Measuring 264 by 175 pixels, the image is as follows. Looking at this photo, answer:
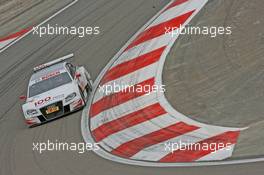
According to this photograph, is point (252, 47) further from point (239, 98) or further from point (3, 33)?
point (3, 33)

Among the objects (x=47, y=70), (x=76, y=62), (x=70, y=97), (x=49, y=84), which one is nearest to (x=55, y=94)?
(x=70, y=97)

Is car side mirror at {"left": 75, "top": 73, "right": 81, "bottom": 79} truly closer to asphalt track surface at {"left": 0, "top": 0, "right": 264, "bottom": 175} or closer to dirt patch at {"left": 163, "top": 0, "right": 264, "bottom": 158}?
asphalt track surface at {"left": 0, "top": 0, "right": 264, "bottom": 175}

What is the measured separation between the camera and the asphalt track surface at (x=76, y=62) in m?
13.5

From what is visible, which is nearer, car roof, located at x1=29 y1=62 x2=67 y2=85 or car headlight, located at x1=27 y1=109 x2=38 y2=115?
car headlight, located at x1=27 y1=109 x2=38 y2=115

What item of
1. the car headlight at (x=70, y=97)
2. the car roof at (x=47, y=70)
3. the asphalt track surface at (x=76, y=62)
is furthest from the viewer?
the car roof at (x=47, y=70)

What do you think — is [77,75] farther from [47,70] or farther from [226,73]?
[226,73]

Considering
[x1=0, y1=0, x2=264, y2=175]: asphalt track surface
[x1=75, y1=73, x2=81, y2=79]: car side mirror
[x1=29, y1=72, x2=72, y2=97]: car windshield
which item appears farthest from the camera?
[x1=75, y1=73, x2=81, y2=79]: car side mirror

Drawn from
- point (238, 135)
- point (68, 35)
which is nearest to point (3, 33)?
point (68, 35)

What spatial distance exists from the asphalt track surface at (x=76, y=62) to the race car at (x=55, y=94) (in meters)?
0.29

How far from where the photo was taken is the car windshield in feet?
59.4

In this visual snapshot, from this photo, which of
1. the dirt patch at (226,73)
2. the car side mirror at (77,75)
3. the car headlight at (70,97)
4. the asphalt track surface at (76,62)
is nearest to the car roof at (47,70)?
the car side mirror at (77,75)

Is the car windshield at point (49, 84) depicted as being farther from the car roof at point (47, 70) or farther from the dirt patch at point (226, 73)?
the dirt patch at point (226, 73)

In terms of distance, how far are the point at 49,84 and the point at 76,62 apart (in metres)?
3.39

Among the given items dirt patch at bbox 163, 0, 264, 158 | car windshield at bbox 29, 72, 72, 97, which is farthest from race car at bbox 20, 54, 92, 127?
dirt patch at bbox 163, 0, 264, 158
